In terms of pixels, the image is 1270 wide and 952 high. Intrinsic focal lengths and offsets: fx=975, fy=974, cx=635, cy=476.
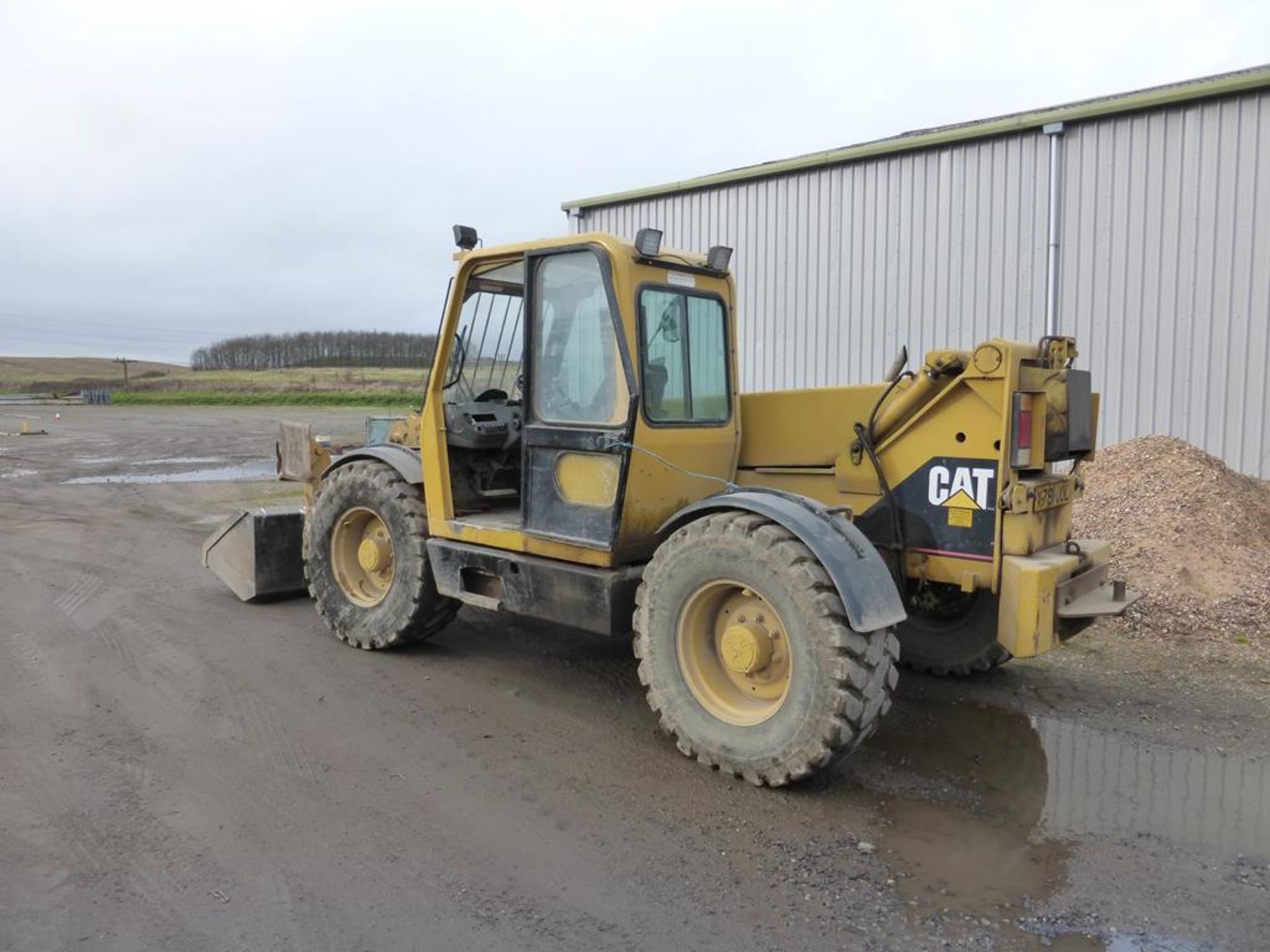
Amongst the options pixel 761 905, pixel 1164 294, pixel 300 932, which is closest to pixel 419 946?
pixel 300 932

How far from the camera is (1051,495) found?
15.1 ft

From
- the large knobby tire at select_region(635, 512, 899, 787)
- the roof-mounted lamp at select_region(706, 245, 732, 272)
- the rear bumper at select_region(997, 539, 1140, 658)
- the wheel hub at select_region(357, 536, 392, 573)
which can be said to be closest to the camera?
the large knobby tire at select_region(635, 512, 899, 787)

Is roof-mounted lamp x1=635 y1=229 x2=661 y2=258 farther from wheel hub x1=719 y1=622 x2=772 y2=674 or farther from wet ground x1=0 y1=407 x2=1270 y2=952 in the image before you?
wet ground x1=0 y1=407 x2=1270 y2=952

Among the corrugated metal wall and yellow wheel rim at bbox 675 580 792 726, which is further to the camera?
yellow wheel rim at bbox 675 580 792 726

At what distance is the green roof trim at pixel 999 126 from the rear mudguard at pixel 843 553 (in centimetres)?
807

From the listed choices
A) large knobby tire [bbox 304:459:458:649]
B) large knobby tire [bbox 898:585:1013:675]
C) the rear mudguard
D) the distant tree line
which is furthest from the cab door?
the distant tree line

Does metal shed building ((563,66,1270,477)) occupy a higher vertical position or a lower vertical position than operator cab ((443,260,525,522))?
higher

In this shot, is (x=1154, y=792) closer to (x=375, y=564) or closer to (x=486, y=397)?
(x=486, y=397)

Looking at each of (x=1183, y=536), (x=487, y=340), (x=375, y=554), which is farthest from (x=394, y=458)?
(x=1183, y=536)

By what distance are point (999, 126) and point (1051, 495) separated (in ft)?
25.3

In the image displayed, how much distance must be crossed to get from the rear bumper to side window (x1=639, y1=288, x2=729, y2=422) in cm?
170

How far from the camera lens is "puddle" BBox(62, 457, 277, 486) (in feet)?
50.7

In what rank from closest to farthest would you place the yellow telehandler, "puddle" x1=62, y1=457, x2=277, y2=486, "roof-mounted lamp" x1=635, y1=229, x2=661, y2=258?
the yellow telehandler, "roof-mounted lamp" x1=635, y1=229, x2=661, y2=258, "puddle" x1=62, y1=457, x2=277, y2=486

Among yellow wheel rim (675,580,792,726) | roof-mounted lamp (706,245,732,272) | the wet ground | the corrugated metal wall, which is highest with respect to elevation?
roof-mounted lamp (706,245,732,272)
